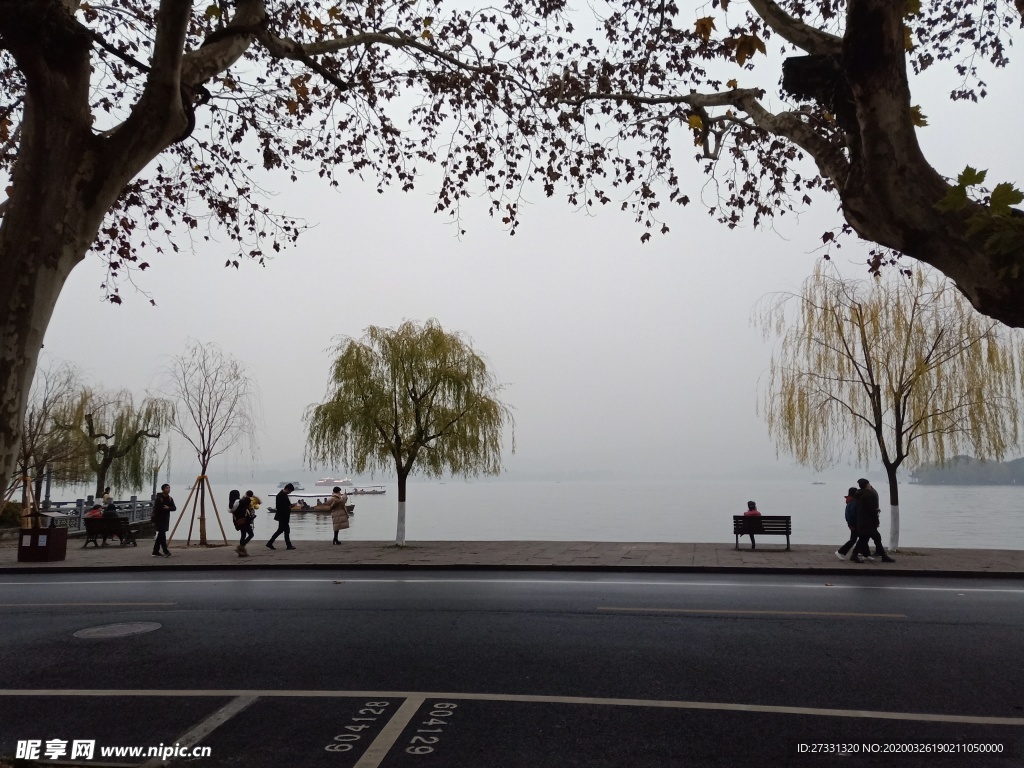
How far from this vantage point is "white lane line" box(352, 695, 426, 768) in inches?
184

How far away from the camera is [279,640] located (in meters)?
8.25

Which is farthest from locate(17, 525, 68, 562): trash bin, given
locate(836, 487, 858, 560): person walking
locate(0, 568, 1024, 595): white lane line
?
locate(836, 487, 858, 560): person walking

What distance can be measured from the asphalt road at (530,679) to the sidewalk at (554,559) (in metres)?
3.42

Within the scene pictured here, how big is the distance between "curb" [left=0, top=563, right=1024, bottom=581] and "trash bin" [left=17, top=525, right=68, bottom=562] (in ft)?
4.41

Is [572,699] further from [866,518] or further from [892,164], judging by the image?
[866,518]

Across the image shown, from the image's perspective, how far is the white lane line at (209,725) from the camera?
15.4ft

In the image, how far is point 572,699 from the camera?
19.4ft

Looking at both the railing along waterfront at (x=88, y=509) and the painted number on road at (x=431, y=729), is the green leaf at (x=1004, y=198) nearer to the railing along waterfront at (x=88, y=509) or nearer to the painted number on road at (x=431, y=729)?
the painted number on road at (x=431, y=729)

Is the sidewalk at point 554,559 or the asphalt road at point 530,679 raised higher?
the asphalt road at point 530,679

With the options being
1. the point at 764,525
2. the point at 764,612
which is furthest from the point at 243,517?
the point at 764,612

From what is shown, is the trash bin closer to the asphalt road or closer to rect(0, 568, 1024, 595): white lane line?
rect(0, 568, 1024, 595): white lane line

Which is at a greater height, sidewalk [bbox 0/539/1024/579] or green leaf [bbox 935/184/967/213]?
green leaf [bbox 935/184/967/213]

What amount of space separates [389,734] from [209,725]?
1366mm

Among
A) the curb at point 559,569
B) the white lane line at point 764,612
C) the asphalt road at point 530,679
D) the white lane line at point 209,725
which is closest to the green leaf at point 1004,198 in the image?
the asphalt road at point 530,679
